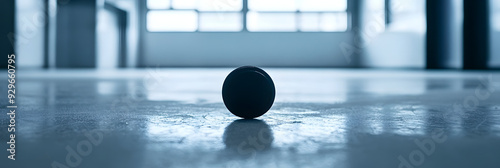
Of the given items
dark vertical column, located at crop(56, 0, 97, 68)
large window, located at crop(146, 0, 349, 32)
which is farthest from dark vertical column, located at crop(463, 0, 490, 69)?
dark vertical column, located at crop(56, 0, 97, 68)

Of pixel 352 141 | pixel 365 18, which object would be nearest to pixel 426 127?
pixel 352 141

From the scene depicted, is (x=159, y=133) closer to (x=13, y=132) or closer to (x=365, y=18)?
(x=13, y=132)

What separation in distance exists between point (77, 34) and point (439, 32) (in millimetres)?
8483

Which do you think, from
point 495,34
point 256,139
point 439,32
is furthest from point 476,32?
point 256,139

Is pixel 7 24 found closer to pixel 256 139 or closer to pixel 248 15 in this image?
pixel 248 15

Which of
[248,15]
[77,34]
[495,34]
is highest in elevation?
[248,15]

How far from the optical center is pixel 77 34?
1169 centimetres

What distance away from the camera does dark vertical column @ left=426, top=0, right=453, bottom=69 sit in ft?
29.6

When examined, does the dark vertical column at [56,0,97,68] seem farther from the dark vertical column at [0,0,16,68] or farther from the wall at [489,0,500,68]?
the wall at [489,0,500,68]

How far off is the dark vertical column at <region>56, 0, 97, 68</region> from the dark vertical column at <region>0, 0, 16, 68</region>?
1.50m

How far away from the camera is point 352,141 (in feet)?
3.34

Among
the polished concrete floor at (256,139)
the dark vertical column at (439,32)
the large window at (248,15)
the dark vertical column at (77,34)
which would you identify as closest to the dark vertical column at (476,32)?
the dark vertical column at (439,32)

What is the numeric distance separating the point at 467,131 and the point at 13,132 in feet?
3.70

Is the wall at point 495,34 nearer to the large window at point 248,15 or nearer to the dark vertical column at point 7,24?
the large window at point 248,15
